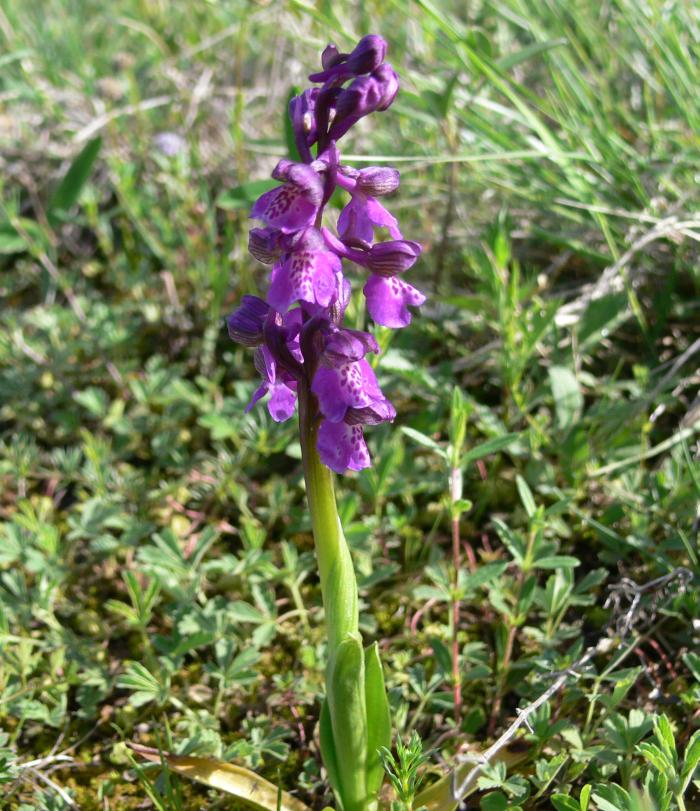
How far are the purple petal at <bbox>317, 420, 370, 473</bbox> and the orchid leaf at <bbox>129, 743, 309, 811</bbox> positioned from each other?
2.37 ft

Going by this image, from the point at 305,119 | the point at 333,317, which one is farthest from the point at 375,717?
the point at 305,119

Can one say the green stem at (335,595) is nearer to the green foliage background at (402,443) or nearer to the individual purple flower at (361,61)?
the green foliage background at (402,443)

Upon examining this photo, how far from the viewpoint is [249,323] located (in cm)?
155

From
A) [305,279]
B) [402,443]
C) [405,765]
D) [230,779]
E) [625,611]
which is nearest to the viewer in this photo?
[305,279]

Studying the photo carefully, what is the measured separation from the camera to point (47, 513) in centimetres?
269

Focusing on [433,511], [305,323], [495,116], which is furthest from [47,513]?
[495,116]

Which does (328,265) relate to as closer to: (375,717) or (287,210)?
(287,210)

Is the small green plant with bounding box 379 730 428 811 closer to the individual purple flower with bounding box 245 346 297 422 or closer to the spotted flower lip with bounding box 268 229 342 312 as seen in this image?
the individual purple flower with bounding box 245 346 297 422

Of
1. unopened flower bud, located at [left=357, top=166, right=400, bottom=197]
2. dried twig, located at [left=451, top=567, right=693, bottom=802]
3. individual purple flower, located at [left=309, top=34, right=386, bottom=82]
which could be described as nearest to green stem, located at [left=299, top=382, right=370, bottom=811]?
dried twig, located at [left=451, top=567, right=693, bottom=802]

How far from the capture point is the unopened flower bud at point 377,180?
148cm

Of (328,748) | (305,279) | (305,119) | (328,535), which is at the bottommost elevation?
(328,748)

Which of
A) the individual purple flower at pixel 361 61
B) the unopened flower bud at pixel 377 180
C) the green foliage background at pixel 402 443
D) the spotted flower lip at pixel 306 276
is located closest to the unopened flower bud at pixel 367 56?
the individual purple flower at pixel 361 61

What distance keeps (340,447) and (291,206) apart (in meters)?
0.41

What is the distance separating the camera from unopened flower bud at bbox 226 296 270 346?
1551mm
